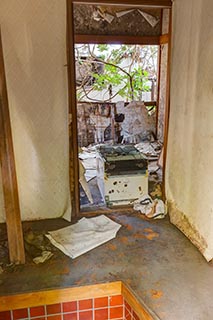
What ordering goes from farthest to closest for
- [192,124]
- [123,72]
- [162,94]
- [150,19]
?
[123,72] → [162,94] → [150,19] → [192,124]

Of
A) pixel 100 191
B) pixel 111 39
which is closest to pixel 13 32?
pixel 100 191

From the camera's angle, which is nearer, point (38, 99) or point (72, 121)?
point (38, 99)

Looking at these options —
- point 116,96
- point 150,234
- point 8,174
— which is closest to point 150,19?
point 116,96

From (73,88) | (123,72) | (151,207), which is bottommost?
(151,207)

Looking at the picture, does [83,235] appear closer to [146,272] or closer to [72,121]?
[146,272]

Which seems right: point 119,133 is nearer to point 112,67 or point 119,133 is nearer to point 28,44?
point 112,67

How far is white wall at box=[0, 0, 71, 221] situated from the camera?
2.41 m

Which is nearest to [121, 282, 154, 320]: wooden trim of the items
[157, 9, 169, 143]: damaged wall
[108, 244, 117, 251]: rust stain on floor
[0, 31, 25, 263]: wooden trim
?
[108, 244, 117, 251]: rust stain on floor

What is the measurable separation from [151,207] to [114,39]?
11.5 feet

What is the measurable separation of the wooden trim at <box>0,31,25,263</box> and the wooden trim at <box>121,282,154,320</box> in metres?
0.74

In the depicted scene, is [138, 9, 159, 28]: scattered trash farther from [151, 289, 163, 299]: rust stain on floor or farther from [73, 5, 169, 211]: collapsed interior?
[151, 289, 163, 299]: rust stain on floor

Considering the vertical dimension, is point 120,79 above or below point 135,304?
above

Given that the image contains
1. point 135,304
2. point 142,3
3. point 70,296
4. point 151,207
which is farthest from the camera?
point 151,207

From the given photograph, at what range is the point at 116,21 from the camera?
532 cm
